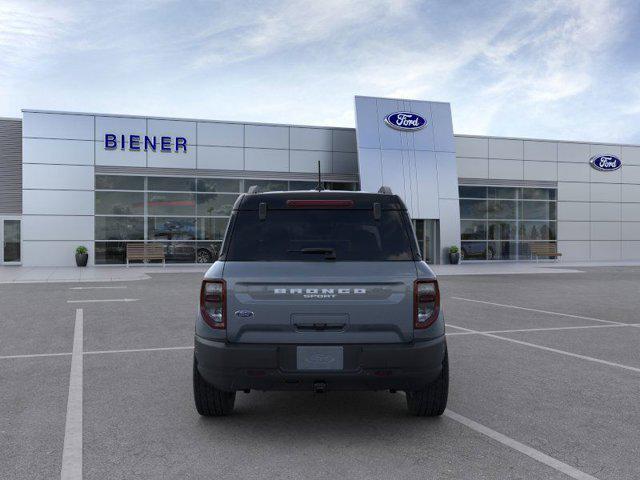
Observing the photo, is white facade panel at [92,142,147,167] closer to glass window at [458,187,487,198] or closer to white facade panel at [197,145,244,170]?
white facade panel at [197,145,244,170]

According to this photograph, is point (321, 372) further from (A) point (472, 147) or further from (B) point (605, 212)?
(B) point (605, 212)

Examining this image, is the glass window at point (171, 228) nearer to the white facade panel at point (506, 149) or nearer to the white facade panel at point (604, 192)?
the white facade panel at point (506, 149)

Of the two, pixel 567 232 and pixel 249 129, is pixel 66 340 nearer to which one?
pixel 249 129

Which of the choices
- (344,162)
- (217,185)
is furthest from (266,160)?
(344,162)

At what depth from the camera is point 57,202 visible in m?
24.8

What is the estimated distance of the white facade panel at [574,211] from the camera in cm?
3135

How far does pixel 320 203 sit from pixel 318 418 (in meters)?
1.76

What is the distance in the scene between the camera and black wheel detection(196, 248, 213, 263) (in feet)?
86.8

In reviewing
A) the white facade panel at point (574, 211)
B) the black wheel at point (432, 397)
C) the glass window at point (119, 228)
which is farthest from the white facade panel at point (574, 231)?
the black wheel at point (432, 397)

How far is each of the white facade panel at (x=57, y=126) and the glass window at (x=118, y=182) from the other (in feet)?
6.05

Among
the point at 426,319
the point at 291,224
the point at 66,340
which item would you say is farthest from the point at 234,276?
the point at 66,340

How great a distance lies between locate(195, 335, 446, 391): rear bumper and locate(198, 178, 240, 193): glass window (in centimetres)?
2329

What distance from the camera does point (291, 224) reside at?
4305mm

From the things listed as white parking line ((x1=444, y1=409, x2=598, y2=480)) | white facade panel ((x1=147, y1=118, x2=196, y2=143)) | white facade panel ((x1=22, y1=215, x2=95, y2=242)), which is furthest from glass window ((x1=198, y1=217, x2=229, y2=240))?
white parking line ((x1=444, y1=409, x2=598, y2=480))
